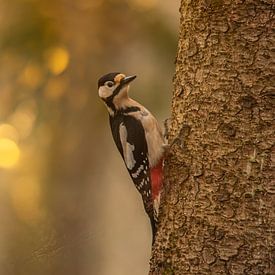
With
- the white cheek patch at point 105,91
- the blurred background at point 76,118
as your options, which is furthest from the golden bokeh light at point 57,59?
the white cheek patch at point 105,91

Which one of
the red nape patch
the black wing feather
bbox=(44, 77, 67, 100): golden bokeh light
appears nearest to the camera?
the red nape patch

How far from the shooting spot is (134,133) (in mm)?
3477

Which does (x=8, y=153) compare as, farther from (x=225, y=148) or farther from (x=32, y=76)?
(x=225, y=148)

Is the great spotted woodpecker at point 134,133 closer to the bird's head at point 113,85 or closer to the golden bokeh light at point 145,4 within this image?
the bird's head at point 113,85

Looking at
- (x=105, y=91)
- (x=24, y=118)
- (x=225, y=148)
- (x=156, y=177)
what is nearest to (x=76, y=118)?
(x=24, y=118)

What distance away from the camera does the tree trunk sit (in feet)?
8.31

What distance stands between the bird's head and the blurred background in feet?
3.31

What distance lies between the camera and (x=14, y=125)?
187 inches

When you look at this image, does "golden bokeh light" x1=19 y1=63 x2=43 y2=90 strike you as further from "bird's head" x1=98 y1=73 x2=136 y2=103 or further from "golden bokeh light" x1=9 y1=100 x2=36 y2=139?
"bird's head" x1=98 y1=73 x2=136 y2=103

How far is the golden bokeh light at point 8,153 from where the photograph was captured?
4.73 meters

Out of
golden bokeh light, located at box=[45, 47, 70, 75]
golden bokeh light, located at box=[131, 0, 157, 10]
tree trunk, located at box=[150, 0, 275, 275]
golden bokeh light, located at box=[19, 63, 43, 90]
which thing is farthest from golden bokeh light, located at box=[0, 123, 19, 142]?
tree trunk, located at box=[150, 0, 275, 275]

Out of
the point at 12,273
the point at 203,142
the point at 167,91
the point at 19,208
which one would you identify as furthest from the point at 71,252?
the point at 203,142

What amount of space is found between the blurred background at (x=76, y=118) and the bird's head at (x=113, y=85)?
1008 mm

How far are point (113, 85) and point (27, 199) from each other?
1.60 m
